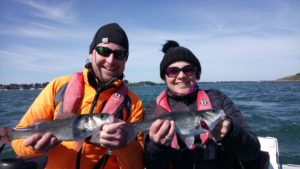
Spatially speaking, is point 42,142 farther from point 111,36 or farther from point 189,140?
point 189,140

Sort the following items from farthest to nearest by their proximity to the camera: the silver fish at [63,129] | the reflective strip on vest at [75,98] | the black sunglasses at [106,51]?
the black sunglasses at [106,51] → the reflective strip on vest at [75,98] → the silver fish at [63,129]

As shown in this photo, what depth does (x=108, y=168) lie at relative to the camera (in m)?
4.42

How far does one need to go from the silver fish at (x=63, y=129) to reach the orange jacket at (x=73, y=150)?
291 millimetres

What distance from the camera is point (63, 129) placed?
161 inches

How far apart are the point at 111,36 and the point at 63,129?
1768mm

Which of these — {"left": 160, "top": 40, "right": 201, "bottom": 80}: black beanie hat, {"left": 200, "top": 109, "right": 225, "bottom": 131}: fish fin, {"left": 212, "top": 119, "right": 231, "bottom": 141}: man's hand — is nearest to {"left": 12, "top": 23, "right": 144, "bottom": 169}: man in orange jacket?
{"left": 160, "top": 40, "right": 201, "bottom": 80}: black beanie hat

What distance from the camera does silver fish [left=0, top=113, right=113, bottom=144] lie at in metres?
4.06

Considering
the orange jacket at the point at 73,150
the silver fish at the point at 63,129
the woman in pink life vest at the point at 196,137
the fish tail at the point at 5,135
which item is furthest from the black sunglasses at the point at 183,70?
the fish tail at the point at 5,135

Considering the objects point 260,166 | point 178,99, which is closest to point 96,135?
point 178,99

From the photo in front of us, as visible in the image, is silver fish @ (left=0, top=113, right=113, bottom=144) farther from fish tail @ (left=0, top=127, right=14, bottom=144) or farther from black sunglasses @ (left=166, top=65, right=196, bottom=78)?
black sunglasses @ (left=166, top=65, right=196, bottom=78)

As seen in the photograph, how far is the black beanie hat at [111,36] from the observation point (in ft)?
15.6

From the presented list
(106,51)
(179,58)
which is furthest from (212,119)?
(106,51)

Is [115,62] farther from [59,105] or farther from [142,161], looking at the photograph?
[142,161]

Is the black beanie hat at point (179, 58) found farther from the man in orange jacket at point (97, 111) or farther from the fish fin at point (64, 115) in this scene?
the fish fin at point (64, 115)
